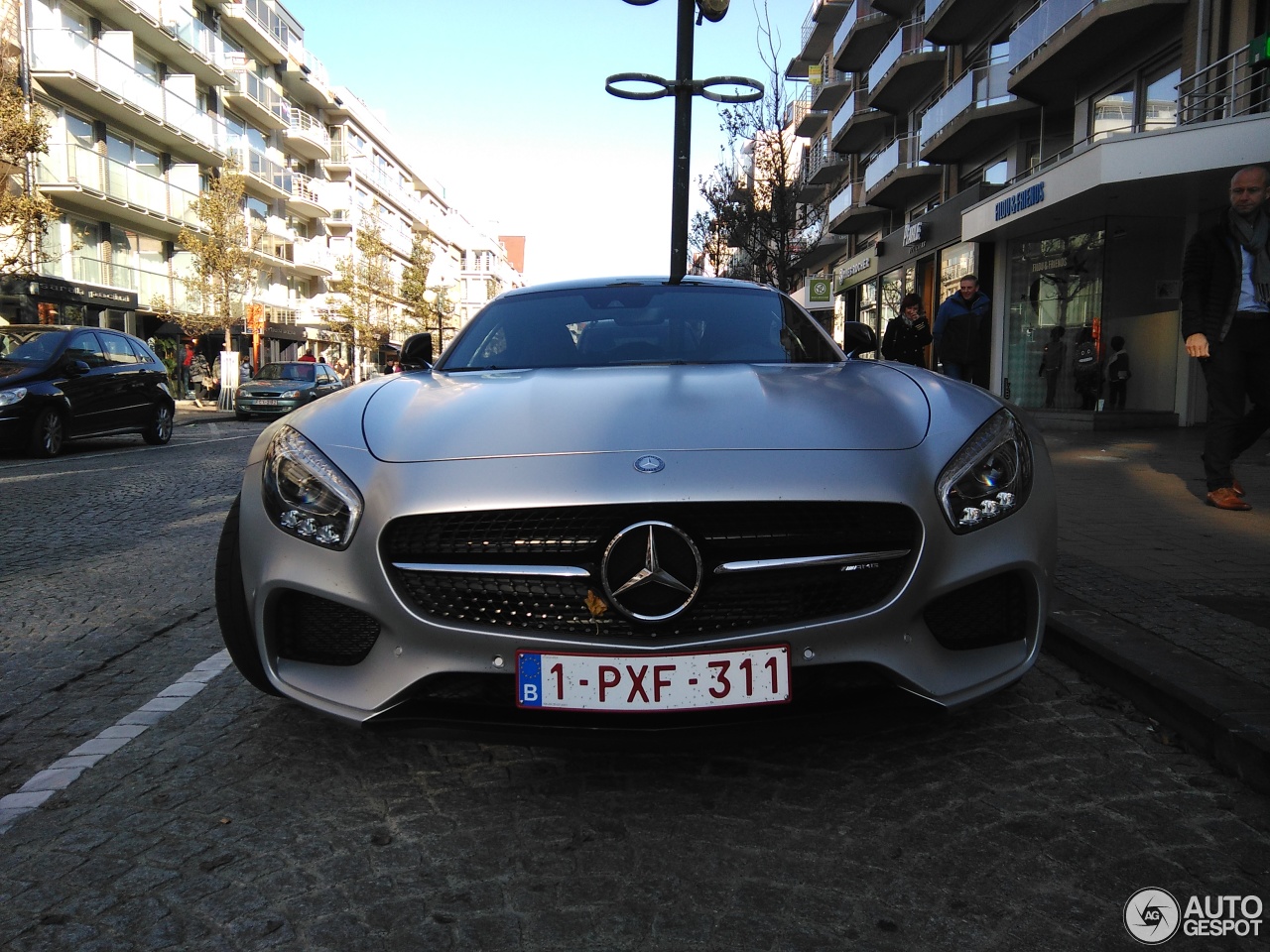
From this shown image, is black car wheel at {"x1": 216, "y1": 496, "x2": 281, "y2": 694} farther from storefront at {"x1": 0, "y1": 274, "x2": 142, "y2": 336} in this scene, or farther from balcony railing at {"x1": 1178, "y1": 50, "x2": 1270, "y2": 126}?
storefront at {"x1": 0, "y1": 274, "x2": 142, "y2": 336}

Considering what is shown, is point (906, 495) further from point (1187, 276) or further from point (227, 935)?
point (1187, 276)

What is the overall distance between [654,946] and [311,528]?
1.16m

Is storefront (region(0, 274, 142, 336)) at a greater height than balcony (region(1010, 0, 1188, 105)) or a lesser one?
lesser

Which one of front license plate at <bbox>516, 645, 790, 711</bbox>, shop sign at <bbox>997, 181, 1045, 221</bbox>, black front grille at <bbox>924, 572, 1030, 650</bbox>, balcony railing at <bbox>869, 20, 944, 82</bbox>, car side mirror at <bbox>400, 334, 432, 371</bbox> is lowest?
front license plate at <bbox>516, 645, 790, 711</bbox>

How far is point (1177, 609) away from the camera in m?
3.68

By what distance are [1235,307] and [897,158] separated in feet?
77.4

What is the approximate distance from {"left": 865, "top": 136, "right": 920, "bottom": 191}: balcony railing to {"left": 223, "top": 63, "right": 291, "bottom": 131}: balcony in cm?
2548

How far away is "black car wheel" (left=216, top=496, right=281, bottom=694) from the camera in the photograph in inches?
92.8

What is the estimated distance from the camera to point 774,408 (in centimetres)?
255

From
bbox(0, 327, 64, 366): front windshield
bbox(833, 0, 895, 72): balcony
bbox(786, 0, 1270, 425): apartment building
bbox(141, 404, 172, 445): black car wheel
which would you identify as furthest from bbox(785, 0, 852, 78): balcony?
bbox(0, 327, 64, 366): front windshield

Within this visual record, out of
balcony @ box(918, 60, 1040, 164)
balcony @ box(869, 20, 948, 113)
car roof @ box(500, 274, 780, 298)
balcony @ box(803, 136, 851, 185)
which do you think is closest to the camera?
car roof @ box(500, 274, 780, 298)

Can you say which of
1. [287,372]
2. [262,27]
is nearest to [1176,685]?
[287,372]

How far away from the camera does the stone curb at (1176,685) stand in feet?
7.86

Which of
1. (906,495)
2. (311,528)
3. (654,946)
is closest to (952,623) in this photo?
(906,495)
